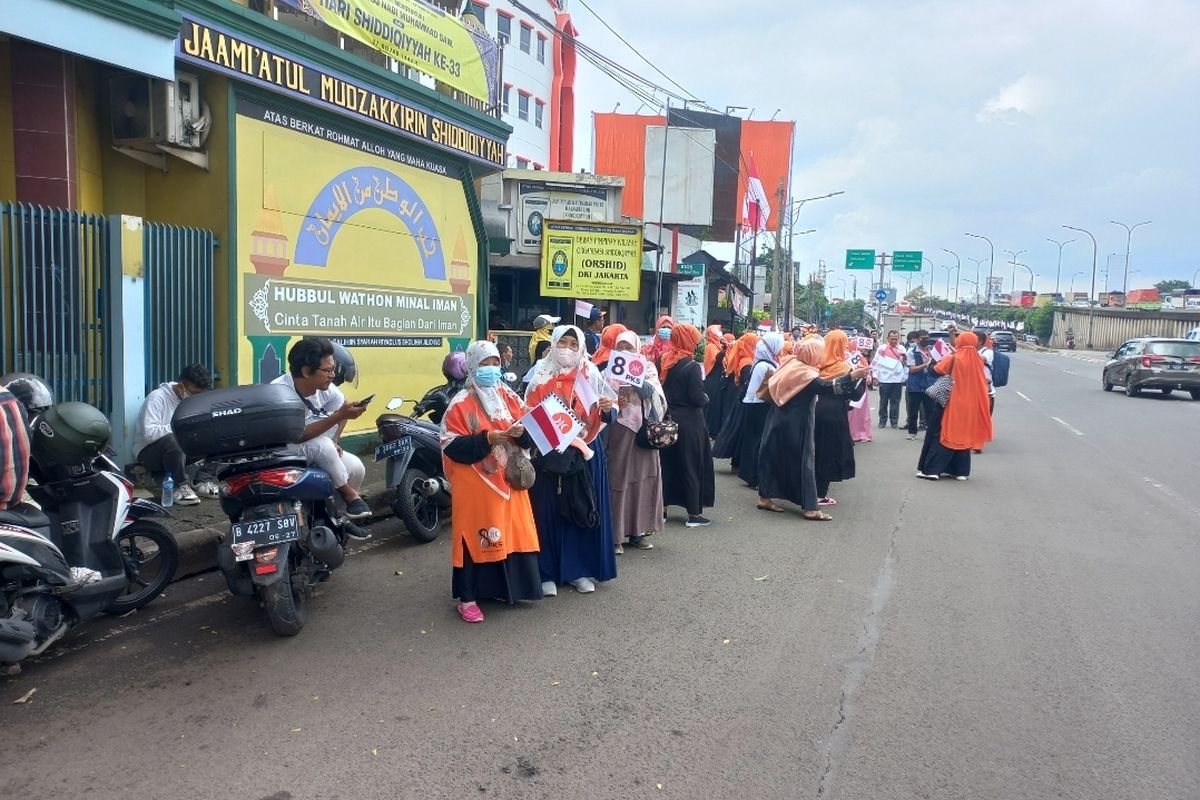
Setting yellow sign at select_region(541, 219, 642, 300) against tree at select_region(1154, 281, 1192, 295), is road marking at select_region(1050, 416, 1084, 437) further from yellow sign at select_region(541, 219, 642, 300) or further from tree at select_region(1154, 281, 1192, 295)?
tree at select_region(1154, 281, 1192, 295)

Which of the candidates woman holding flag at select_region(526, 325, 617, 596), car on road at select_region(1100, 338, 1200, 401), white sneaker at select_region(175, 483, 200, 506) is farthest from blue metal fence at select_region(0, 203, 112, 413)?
car on road at select_region(1100, 338, 1200, 401)

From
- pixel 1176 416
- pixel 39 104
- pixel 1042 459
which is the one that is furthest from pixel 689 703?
pixel 1176 416

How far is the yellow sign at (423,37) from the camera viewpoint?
30.1 feet

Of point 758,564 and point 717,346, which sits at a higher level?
point 717,346

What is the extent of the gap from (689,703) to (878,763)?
847 millimetres

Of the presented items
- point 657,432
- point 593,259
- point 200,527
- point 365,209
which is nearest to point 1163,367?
point 593,259

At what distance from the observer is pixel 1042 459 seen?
1197cm

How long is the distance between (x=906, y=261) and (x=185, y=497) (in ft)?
186

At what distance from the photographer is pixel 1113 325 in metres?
65.9

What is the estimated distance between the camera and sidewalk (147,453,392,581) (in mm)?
5922

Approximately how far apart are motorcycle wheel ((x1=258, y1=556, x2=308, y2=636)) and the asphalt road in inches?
4.6

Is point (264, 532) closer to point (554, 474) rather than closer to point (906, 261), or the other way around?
Result: point (554, 474)

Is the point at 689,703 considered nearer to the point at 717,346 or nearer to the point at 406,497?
the point at 406,497

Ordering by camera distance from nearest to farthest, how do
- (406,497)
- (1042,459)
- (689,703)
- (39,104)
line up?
(689,703), (406,497), (39,104), (1042,459)
